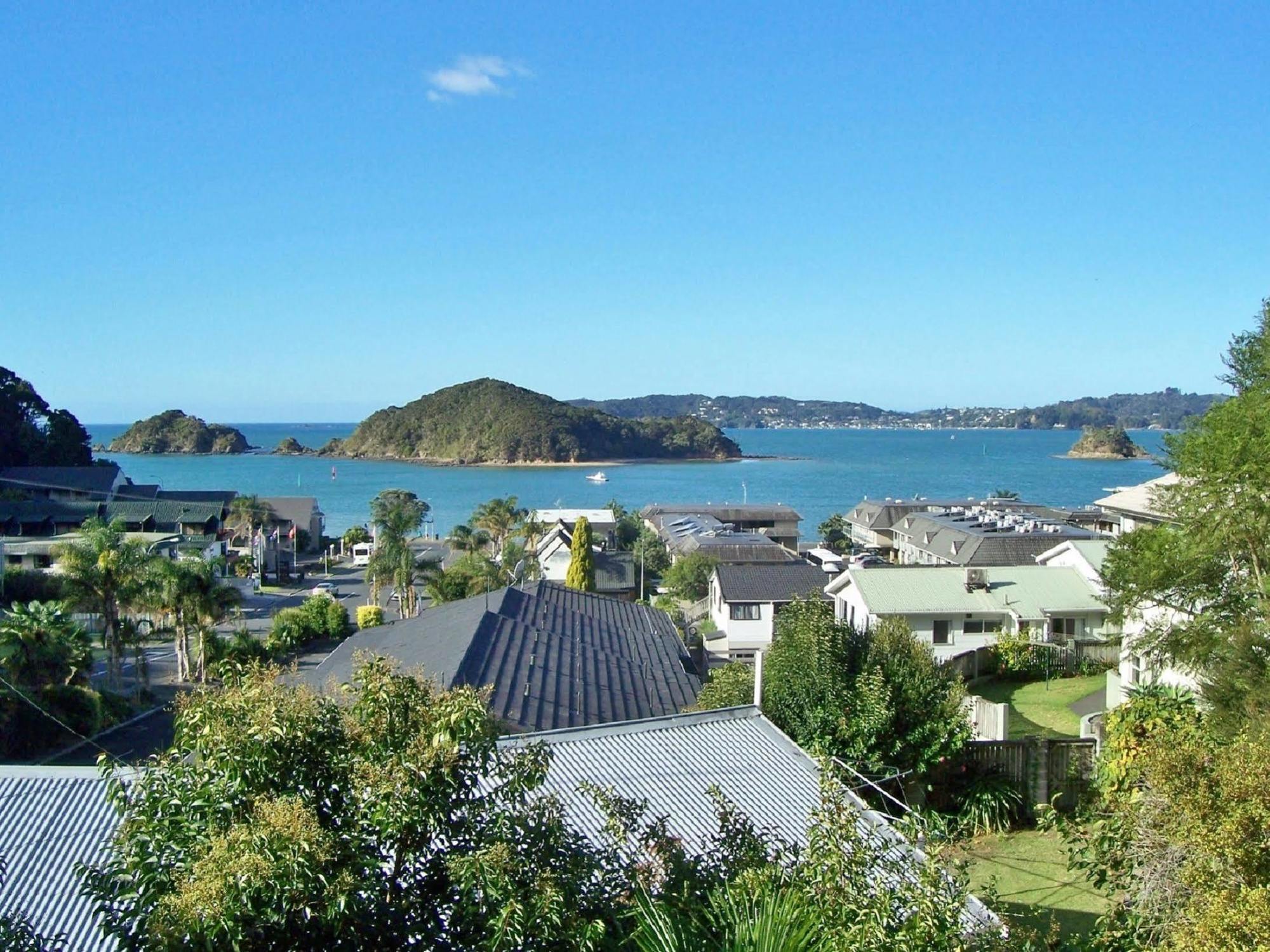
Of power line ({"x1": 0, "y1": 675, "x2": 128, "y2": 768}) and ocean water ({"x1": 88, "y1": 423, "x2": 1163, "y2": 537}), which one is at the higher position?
power line ({"x1": 0, "y1": 675, "x2": 128, "y2": 768})

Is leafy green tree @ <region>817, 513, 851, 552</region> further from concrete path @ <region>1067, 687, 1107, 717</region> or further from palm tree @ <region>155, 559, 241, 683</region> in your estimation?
palm tree @ <region>155, 559, 241, 683</region>

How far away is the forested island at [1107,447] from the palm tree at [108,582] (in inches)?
7232

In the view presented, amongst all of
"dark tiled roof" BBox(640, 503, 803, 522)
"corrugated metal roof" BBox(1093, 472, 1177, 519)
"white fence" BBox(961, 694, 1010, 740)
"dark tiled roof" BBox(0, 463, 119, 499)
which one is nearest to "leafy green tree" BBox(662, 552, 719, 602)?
"corrugated metal roof" BBox(1093, 472, 1177, 519)

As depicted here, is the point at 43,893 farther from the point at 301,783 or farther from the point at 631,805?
the point at 631,805

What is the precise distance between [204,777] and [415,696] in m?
0.96

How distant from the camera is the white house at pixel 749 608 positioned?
31.1m

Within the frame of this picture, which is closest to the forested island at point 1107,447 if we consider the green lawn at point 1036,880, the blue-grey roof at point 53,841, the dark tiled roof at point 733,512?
the dark tiled roof at point 733,512

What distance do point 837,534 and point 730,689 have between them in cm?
4996

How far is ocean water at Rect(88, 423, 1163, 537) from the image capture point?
11244 centimetres

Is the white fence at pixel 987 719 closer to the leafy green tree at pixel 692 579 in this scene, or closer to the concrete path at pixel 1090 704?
the concrete path at pixel 1090 704

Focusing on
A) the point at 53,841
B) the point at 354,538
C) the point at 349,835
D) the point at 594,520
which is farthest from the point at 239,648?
the point at 354,538

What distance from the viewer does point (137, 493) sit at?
71250mm

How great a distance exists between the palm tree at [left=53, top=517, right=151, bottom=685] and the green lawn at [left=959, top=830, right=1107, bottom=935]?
21.7 meters

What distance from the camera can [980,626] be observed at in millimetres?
27641
